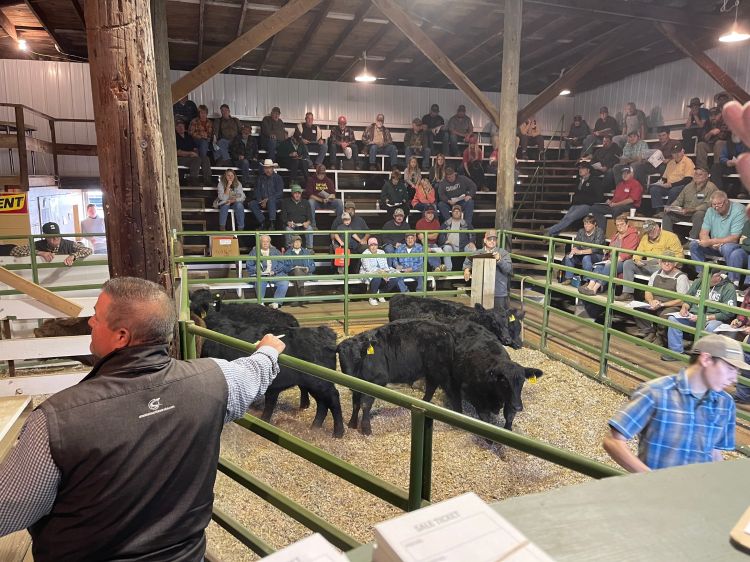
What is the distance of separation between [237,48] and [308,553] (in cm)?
730

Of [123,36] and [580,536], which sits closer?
[580,536]

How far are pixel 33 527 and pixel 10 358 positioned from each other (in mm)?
3329

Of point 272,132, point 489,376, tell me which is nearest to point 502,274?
point 489,376

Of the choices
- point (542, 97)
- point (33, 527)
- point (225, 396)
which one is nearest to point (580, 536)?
point (225, 396)

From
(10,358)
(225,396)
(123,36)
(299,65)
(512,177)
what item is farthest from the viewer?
(299,65)

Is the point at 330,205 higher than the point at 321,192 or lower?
lower

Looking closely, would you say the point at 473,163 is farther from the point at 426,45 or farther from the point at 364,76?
the point at 426,45

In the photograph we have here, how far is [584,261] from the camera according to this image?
324 inches

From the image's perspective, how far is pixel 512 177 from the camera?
28.2ft

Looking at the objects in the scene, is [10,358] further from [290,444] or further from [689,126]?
[689,126]

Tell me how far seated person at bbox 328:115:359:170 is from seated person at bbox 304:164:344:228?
1046 mm

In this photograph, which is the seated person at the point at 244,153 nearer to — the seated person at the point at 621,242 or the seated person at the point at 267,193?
the seated person at the point at 267,193

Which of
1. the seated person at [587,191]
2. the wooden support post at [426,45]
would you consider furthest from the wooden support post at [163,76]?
the seated person at [587,191]

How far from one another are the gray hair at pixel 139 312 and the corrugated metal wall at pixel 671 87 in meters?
Answer: 13.7
